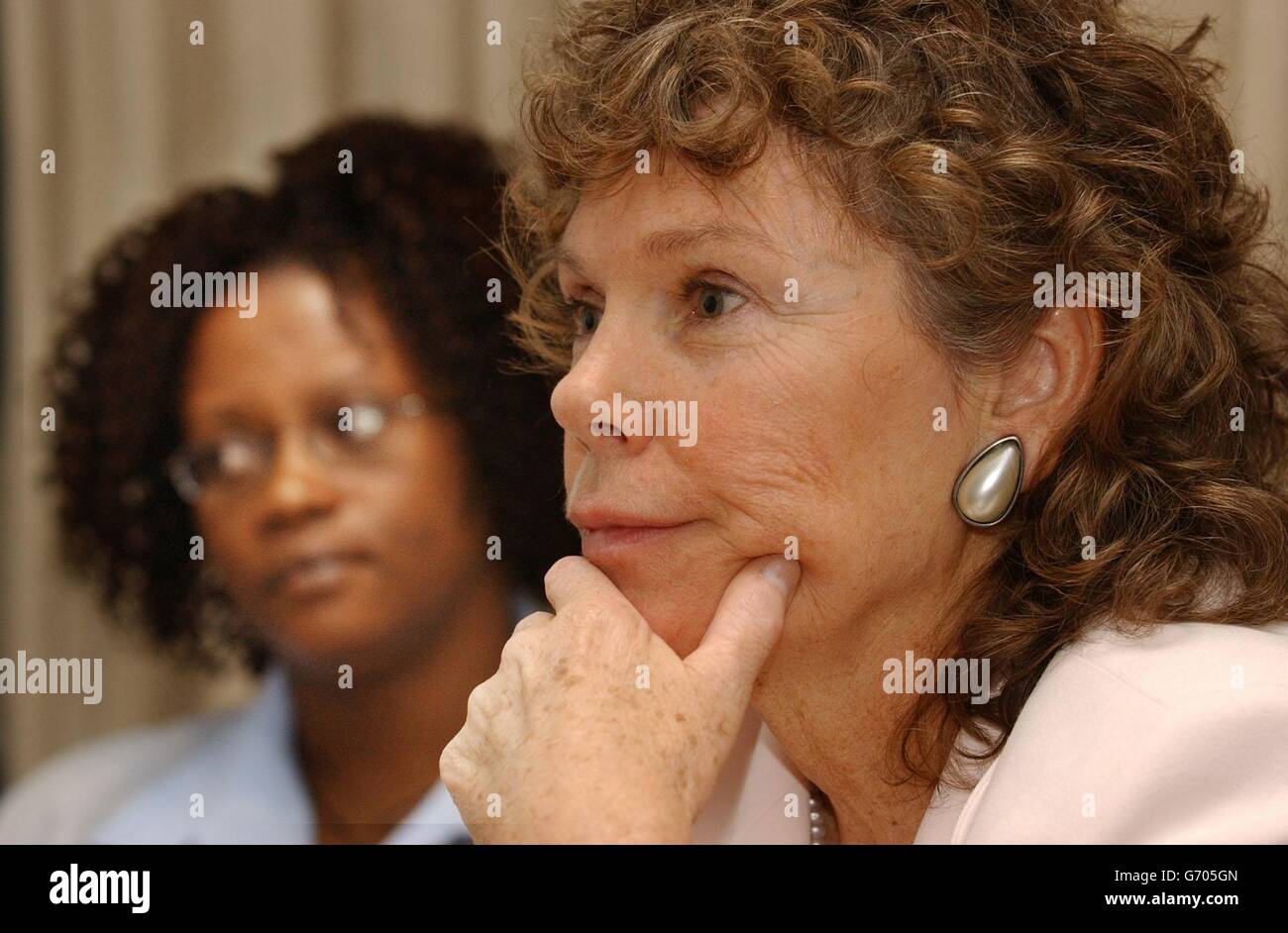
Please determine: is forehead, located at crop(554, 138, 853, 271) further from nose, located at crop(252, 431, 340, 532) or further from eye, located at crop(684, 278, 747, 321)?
nose, located at crop(252, 431, 340, 532)

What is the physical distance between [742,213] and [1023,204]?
239 millimetres

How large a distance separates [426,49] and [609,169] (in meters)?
1.26

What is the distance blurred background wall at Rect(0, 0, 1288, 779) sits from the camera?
2275mm

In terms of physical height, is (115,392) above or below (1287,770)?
above

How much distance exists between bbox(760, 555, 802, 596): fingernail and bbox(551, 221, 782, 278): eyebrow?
0.86ft

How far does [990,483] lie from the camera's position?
113cm

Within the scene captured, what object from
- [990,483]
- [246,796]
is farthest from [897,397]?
[246,796]

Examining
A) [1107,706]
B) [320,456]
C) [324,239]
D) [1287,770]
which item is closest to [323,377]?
[320,456]

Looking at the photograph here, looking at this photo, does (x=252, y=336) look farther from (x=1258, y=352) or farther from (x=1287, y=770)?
(x=1287, y=770)

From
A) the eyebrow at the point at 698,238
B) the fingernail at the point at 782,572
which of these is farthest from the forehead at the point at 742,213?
the fingernail at the point at 782,572

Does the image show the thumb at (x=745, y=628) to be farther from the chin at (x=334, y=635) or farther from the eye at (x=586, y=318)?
the chin at (x=334, y=635)

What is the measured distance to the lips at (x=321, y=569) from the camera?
180 centimetres

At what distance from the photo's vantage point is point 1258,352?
1271mm

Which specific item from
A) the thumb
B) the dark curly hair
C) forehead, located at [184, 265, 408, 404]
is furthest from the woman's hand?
forehead, located at [184, 265, 408, 404]
